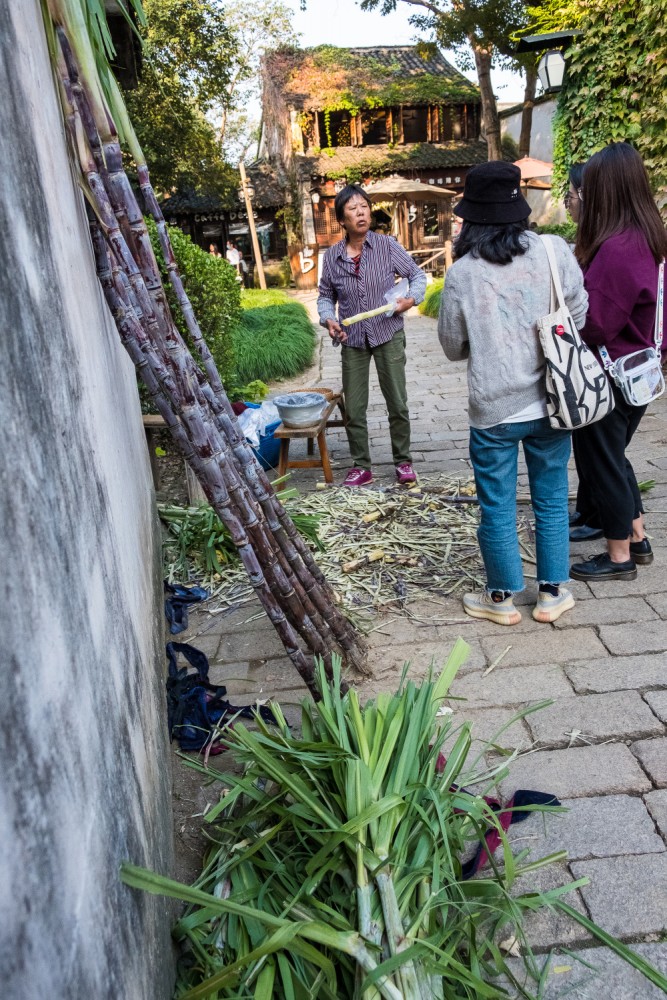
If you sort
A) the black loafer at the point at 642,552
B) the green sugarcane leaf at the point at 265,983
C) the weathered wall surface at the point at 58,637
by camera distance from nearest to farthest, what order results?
the weathered wall surface at the point at 58,637 < the green sugarcane leaf at the point at 265,983 < the black loafer at the point at 642,552

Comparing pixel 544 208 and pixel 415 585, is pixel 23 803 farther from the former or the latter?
pixel 544 208

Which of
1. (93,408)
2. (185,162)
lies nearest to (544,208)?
(185,162)

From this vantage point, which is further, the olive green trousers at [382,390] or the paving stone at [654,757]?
the olive green trousers at [382,390]

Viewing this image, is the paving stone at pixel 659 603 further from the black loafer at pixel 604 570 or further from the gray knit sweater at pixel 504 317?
the gray knit sweater at pixel 504 317

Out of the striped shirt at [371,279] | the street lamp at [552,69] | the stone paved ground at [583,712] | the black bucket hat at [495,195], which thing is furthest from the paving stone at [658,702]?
the street lamp at [552,69]

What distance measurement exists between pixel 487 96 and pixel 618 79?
14.3 meters

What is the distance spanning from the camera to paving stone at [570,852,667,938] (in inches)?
81.0

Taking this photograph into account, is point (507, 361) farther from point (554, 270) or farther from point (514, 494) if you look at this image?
point (514, 494)

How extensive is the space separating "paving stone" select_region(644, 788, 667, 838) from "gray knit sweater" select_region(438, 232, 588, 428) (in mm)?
1573

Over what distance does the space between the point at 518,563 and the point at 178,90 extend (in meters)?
22.2

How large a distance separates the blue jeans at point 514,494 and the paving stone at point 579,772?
0.98 meters

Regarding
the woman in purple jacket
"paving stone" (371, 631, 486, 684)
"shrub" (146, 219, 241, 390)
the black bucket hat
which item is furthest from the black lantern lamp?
"paving stone" (371, 631, 486, 684)

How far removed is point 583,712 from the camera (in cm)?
296

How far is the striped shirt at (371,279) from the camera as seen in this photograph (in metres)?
5.49
